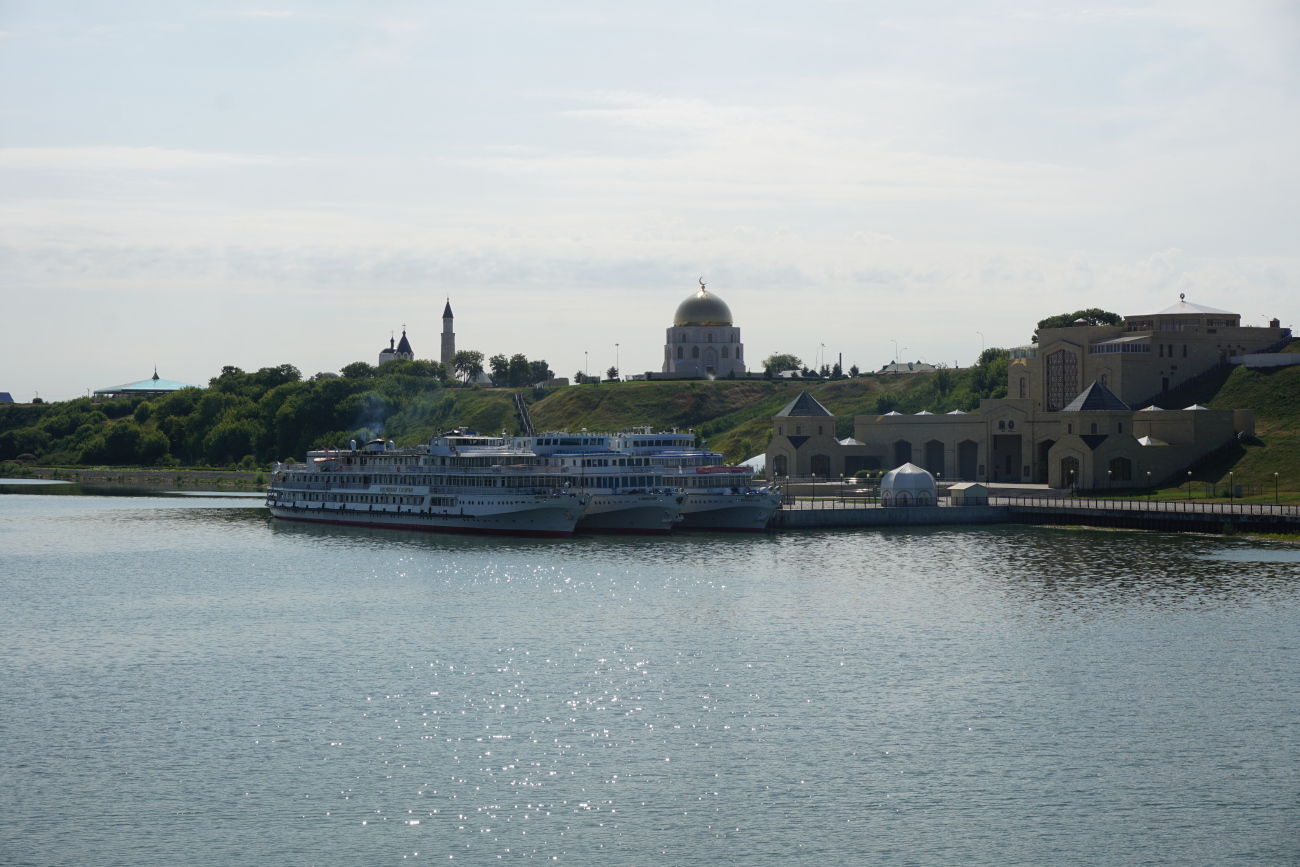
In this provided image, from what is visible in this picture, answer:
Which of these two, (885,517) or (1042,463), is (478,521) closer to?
(885,517)

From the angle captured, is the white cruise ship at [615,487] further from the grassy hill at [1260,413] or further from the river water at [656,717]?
the grassy hill at [1260,413]

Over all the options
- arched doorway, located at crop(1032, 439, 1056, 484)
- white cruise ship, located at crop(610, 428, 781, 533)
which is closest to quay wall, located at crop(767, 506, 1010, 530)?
white cruise ship, located at crop(610, 428, 781, 533)

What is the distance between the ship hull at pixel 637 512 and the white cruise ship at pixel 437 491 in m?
2.01

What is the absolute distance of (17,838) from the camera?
3325cm

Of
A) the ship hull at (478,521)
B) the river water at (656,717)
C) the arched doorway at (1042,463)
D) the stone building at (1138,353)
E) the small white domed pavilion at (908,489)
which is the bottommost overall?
the river water at (656,717)

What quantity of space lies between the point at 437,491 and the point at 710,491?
2388 cm

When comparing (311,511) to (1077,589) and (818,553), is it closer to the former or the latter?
(818,553)

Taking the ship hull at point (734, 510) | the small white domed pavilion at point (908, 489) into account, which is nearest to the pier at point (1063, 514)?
the small white domed pavilion at point (908, 489)

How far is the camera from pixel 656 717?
1740 inches

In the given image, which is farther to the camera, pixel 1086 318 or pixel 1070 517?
pixel 1086 318

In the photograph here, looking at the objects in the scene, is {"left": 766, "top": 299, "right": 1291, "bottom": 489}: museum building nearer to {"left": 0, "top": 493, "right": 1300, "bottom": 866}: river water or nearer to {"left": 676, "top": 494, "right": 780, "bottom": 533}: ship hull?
{"left": 676, "top": 494, "right": 780, "bottom": 533}: ship hull

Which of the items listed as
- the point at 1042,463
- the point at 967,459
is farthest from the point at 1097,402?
the point at 967,459

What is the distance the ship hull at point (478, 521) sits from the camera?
336ft

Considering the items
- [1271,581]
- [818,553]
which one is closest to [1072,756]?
[1271,581]
